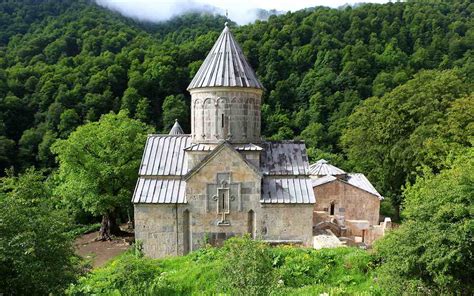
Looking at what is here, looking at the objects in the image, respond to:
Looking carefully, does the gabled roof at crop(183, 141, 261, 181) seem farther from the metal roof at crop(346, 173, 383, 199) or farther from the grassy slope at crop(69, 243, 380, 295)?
the metal roof at crop(346, 173, 383, 199)

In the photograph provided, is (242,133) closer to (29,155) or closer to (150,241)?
(150,241)

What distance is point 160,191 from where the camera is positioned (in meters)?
12.3

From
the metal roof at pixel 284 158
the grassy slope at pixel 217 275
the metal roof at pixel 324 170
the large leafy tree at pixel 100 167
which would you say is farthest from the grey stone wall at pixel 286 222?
the large leafy tree at pixel 100 167

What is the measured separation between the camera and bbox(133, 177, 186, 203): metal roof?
12.1m

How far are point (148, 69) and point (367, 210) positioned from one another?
27760mm

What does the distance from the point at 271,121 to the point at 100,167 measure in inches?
913

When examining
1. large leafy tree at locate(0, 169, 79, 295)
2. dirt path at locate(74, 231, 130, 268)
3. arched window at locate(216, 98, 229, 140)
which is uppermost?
arched window at locate(216, 98, 229, 140)

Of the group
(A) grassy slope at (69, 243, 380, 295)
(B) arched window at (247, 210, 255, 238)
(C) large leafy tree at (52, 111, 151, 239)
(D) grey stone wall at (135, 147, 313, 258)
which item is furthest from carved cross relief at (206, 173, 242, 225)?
(C) large leafy tree at (52, 111, 151, 239)

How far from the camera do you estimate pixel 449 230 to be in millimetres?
7062

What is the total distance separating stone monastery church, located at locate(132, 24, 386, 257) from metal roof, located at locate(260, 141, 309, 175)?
32 mm

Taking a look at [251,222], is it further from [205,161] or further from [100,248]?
[100,248]

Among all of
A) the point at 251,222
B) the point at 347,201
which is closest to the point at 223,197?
the point at 251,222

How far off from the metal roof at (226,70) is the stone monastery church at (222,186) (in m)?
0.03

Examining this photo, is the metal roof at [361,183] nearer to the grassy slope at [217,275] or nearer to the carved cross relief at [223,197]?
the carved cross relief at [223,197]
